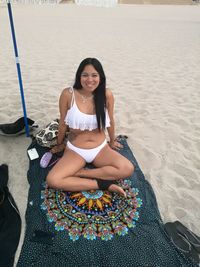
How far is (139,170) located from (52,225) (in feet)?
4.47

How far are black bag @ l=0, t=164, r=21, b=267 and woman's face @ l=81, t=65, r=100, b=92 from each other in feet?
4.85

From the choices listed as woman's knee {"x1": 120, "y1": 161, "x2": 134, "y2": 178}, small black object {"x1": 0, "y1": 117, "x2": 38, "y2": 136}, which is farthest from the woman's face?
small black object {"x1": 0, "y1": 117, "x2": 38, "y2": 136}

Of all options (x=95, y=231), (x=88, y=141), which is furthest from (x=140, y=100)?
(x=95, y=231)

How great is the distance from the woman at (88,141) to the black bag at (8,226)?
0.46 m

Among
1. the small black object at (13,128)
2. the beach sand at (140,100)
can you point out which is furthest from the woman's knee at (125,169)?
the small black object at (13,128)

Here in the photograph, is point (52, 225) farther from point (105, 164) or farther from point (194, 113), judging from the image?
point (194, 113)

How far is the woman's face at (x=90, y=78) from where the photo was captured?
2.63 meters

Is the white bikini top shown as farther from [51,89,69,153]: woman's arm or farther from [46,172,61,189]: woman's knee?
[46,172,61,189]: woman's knee

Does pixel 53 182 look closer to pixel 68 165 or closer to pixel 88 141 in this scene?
pixel 68 165

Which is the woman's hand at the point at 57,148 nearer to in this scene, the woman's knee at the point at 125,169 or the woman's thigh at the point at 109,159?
the woman's thigh at the point at 109,159

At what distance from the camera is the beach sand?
3.18 metres

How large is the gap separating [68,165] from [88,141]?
383mm

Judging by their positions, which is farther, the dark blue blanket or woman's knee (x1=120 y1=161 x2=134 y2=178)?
woman's knee (x1=120 y1=161 x2=134 y2=178)

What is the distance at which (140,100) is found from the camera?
18.2 ft
